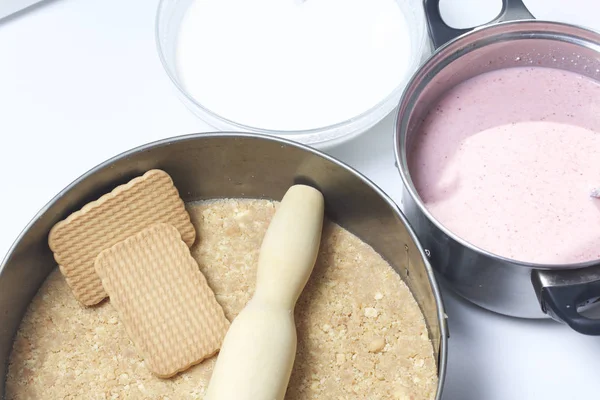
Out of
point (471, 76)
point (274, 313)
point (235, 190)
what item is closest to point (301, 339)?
point (274, 313)

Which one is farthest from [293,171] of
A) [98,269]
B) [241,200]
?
[98,269]

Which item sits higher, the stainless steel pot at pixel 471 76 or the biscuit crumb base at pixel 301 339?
the stainless steel pot at pixel 471 76

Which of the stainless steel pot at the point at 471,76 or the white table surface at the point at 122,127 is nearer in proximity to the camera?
the stainless steel pot at the point at 471,76

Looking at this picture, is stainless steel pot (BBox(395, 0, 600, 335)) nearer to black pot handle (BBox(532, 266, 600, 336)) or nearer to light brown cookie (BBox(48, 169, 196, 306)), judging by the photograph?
black pot handle (BBox(532, 266, 600, 336))

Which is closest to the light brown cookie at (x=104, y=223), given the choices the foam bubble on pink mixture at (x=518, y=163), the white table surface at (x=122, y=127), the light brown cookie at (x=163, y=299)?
the light brown cookie at (x=163, y=299)

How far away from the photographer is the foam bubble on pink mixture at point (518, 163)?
64 centimetres

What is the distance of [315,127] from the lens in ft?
2.44

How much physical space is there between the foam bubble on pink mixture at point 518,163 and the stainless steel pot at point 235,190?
56 mm

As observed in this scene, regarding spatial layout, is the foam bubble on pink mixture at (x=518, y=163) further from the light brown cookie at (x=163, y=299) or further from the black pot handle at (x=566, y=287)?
the light brown cookie at (x=163, y=299)

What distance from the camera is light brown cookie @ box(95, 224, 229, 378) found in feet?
2.06

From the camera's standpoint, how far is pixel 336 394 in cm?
62

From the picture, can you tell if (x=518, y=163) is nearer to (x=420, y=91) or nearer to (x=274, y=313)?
(x=420, y=91)

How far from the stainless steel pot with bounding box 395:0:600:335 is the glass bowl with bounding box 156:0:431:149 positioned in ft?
0.18

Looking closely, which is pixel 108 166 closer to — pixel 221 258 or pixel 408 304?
pixel 221 258
